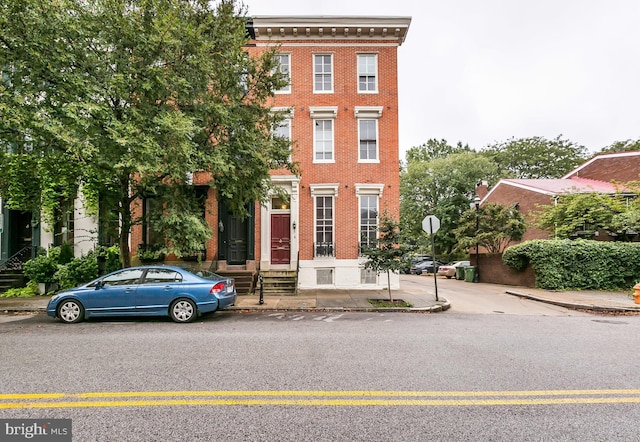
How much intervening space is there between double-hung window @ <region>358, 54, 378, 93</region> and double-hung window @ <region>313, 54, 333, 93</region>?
51.2 inches

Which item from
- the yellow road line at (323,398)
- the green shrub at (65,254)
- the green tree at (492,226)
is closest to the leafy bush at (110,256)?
the green shrub at (65,254)

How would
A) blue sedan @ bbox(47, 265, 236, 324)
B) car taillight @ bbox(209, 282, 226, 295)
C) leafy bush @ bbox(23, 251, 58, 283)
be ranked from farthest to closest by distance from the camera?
leafy bush @ bbox(23, 251, 58, 283) → car taillight @ bbox(209, 282, 226, 295) → blue sedan @ bbox(47, 265, 236, 324)

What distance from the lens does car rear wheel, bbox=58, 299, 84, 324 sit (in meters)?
9.20

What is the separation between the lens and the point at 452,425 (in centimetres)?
357

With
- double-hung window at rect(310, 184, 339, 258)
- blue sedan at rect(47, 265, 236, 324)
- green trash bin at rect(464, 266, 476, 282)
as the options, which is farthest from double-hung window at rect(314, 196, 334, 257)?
green trash bin at rect(464, 266, 476, 282)

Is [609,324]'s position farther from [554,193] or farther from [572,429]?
[554,193]

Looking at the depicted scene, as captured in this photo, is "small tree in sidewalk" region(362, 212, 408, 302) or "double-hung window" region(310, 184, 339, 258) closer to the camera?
"small tree in sidewalk" region(362, 212, 408, 302)

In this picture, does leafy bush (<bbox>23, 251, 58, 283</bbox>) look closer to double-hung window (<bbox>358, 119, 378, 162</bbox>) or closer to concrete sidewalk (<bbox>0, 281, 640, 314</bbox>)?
concrete sidewalk (<bbox>0, 281, 640, 314</bbox>)

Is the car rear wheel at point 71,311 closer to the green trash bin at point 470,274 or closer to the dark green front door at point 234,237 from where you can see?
the dark green front door at point 234,237

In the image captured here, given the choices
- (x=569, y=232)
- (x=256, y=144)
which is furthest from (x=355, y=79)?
(x=569, y=232)

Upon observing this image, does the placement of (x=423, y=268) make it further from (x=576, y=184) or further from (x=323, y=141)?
(x=323, y=141)

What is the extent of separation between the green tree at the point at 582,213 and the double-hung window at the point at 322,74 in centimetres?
1424

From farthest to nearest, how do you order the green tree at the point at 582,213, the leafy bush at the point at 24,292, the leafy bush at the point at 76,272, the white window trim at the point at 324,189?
the green tree at the point at 582,213 < the white window trim at the point at 324,189 < the leafy bush at the point at 76,272 < the leafy bush at the point at 24,292

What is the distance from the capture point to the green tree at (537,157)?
1743 inches
